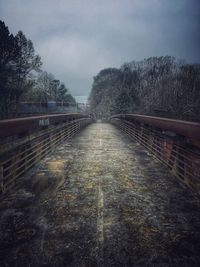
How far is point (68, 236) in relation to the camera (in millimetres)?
4254

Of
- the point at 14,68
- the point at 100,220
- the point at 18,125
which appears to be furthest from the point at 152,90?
the point at 100,220

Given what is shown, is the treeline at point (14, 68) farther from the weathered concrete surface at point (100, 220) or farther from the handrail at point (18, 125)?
the weathered concrete surface at point (100, 220)

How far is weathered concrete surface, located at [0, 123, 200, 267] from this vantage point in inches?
148

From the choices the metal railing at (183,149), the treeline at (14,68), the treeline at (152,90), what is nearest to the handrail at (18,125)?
the metal railing at (183,149)

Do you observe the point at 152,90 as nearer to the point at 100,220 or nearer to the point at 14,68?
the point at 14,68

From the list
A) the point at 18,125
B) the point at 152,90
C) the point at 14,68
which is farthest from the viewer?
the point at 152,90

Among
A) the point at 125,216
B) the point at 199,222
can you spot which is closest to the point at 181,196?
the point at 199,222

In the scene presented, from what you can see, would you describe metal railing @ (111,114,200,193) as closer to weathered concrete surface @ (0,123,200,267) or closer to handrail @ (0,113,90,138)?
weathered concrete surface @ (0,123,200,267)

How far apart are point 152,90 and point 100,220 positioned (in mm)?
53531

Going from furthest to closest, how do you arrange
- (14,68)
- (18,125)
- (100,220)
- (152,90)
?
(152,90) → (14,68) → (18,125) → (100,220)

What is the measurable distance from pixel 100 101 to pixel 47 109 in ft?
200

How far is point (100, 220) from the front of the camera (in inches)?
189

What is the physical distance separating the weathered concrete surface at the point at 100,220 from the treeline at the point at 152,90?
11.0 m

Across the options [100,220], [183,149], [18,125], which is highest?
[18,125]
